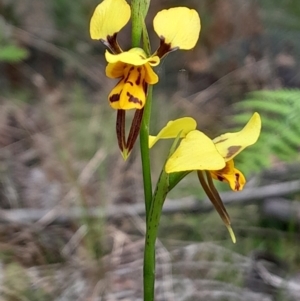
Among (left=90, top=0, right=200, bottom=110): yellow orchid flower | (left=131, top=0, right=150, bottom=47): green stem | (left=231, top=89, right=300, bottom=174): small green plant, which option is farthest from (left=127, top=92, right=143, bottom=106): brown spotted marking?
(left=231, top=89, right=300, bottom=174): small green plant

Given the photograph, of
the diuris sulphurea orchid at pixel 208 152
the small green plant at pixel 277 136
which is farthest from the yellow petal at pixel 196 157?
the small green plant at pixel 277 136

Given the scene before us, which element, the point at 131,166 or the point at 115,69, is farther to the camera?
the point at 131,166

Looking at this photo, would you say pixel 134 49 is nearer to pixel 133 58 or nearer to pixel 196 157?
pixel 133 58

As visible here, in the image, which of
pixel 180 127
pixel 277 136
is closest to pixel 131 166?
pixel 277 136

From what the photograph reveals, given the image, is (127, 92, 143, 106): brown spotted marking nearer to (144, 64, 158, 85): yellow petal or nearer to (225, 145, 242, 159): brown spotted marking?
(144, 64, 158, 85): yellow petal

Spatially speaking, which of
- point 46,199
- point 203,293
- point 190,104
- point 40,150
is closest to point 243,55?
point 190,104

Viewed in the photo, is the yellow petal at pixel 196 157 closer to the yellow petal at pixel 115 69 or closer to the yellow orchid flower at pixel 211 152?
the yellow orchid flower at pixel 211 152

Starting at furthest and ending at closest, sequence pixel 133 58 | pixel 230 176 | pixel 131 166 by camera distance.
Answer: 1. pixel 131 166
2. pixel 230 176
3. pixel 133 58

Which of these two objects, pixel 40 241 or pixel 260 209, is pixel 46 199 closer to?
pixel 40 241
